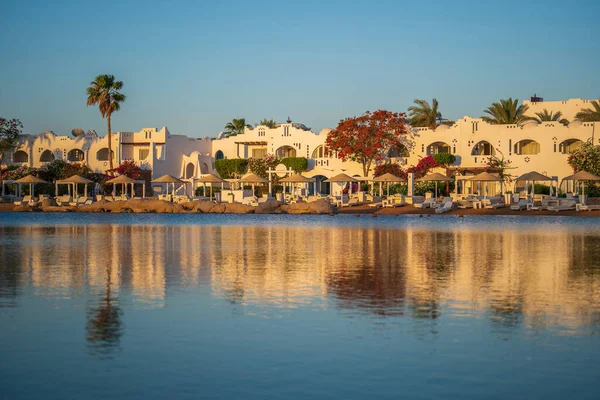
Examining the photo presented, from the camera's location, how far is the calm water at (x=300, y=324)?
8.34 metres

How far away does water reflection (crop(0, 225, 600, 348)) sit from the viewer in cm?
1244

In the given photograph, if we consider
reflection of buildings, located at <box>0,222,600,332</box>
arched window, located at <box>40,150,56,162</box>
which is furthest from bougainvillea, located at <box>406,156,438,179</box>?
arched window, located at <box>40,150,56,162</box>

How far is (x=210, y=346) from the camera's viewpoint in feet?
32.9

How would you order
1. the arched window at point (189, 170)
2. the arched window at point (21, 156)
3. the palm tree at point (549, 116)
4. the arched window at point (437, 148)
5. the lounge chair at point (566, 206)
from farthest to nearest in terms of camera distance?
the arched window at point (21, 156), the arched window at point (189, 170), the palm tree at point (549, 116), the arched window at point (437, 148), the lounge chair at point (566, 206)

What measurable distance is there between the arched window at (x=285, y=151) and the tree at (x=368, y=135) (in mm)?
7261

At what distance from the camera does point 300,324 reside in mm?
11336

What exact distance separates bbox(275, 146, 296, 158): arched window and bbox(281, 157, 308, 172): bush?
3.93 metres

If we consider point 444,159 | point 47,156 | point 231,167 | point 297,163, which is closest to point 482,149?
point 444,159

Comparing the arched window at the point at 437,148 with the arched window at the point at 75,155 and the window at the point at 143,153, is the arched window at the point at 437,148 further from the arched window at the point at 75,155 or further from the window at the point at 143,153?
the arched window at the point at 75,155

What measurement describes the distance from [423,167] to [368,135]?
15.8 feet

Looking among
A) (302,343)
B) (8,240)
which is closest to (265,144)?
(8,240)

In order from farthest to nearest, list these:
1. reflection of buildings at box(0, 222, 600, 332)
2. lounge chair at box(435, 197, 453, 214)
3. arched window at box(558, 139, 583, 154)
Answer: arched window at box(558, 139, 583, 154), lounge chair at box(435, 197, 453, 214), reflection of buildings at box(0, 222, 600, 332)

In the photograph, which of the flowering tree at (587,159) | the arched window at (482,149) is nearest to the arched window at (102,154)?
the arched window at (482,149)

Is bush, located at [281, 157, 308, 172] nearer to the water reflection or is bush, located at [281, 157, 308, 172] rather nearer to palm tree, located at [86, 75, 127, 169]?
palm tree, located at [86, 75, 127, 169]
